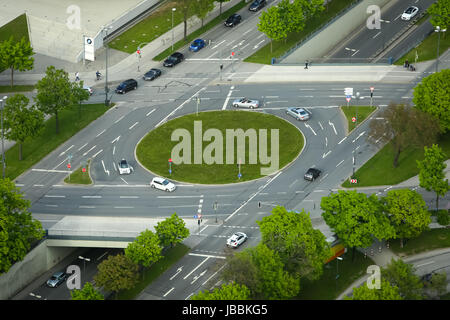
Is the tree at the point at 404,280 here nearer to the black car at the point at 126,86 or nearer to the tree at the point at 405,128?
the tree at the point at 405,128

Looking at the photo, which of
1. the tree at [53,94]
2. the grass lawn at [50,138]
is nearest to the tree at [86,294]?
the grass lawn at [50,138]

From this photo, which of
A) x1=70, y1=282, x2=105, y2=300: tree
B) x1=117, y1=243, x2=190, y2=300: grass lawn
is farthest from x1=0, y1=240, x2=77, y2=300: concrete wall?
x1=117, y1=243, x2=190, y2=300: grass lawn

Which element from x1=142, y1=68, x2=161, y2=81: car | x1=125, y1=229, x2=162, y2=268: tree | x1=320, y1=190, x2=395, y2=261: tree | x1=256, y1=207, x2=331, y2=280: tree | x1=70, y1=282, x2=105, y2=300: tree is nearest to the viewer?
x1=70, y1=282, x2=105, y2=300: tree

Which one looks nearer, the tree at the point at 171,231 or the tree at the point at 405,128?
the tree at the point at 171,231

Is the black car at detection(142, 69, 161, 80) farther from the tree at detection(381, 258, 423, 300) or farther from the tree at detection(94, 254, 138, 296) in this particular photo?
the tree at detection(381, 258, 423, 300)

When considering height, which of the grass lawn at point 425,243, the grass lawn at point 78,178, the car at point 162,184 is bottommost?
the grass lawn at point 425,243

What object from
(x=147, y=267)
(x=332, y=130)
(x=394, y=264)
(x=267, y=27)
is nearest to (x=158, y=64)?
(x=267, y=27)

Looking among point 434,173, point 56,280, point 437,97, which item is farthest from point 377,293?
point 56,280

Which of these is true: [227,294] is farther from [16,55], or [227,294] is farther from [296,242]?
[16,55]
